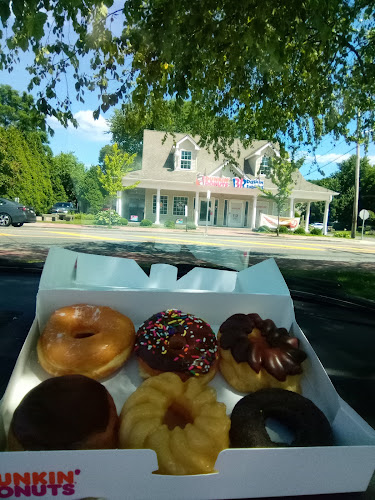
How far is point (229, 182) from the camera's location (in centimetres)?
308

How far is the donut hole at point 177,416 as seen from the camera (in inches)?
32.2

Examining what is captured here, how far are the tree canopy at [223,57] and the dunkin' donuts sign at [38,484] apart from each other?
2036 mm

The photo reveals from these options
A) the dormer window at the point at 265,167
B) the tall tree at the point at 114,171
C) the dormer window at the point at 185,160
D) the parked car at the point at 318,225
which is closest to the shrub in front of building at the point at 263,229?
the dormer window at the point at 265,167

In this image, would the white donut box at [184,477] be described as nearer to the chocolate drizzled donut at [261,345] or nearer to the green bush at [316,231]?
the chocolate drizzled donut at [261,345]

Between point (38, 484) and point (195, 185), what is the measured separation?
8.88 ft

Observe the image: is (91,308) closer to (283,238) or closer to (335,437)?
(335,437)

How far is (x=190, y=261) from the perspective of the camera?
2891 mm

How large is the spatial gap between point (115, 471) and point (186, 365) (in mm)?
482

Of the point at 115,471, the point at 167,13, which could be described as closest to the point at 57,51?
the point at 167,13

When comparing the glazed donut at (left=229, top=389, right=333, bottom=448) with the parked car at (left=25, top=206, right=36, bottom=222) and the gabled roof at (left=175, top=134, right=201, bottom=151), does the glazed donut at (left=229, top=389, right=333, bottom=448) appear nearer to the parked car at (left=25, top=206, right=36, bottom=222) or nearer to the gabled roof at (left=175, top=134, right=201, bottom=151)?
the gabled roof at (left=175, top=134, right=201, bottom=151)

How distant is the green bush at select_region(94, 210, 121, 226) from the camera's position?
91.2 inches

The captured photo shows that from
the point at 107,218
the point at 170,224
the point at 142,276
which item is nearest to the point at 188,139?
the point at 170,224

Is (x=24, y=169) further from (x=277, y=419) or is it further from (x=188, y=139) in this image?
(x=277, y=419)

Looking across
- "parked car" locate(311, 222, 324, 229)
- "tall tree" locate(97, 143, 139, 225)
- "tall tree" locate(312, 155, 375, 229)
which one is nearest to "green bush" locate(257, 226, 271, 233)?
"tall tree" locate(97, 143, 139, 225)
